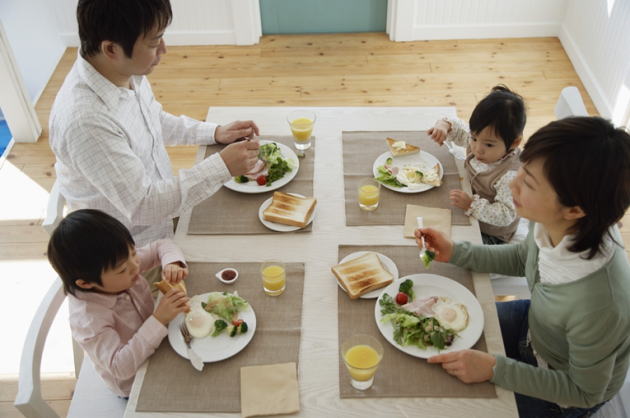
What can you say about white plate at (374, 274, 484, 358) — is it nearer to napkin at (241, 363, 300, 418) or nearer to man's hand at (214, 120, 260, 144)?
napkin at (241, 363, 300, 418)

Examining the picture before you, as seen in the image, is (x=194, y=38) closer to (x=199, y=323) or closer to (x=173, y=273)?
(x=173, y=273)

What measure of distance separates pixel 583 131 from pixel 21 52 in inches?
146

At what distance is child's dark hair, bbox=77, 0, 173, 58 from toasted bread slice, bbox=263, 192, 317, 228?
61 cm

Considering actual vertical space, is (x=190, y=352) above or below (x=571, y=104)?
below

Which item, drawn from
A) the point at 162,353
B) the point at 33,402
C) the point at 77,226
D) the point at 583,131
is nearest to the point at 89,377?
the point at 33,402

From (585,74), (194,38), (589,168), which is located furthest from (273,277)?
(194,38)

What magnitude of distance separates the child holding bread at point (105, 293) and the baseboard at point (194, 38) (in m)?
3.20

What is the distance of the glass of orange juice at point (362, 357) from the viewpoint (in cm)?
129

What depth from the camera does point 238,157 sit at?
172cm

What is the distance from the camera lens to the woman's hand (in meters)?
1.31

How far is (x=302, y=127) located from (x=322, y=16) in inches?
104

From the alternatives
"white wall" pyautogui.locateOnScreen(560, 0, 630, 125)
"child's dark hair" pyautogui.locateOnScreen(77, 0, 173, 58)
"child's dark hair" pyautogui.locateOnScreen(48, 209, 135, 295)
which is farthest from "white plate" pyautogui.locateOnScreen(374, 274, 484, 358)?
"white wall" pyautogui.locateOnScreen(560, 0, 630, 125)

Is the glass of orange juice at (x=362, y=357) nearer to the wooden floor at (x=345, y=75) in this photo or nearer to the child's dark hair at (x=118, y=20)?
the child's dark hair at (x=118, y=20)

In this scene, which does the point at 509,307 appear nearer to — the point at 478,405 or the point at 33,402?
the point at 478,405
